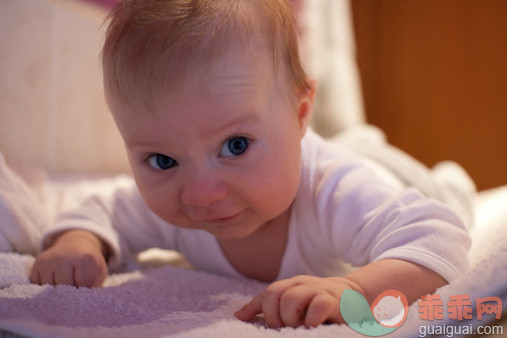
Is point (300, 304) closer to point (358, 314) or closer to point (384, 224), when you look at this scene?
point (358, 314)

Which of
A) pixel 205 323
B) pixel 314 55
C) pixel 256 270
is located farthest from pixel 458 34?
pixel 205 323

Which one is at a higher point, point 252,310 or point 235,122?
point 235,122

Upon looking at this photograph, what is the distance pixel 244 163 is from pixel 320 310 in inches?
8.4

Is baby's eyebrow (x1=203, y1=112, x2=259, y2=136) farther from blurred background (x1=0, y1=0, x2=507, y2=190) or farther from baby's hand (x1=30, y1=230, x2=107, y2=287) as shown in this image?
blurred background (x1=0, y1=0, x2=507, y2=190)

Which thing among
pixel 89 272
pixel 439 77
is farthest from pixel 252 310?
pixel 439 77

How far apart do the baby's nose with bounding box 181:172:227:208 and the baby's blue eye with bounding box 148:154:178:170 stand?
0.05 meters

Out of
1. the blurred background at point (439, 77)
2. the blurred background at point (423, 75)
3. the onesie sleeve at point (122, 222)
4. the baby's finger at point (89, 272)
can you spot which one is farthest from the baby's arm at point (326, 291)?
the blurred background at point (439, 77)

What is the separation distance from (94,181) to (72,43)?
44 cm

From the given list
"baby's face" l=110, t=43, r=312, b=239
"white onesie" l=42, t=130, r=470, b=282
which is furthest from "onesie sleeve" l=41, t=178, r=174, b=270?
"baby's face" l=110, t=43, r=312, b=239

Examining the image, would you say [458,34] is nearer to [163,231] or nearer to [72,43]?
[72,43]

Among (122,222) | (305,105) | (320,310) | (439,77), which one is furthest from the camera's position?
(439,77)

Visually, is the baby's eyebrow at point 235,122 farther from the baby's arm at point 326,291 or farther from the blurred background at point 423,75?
the blurred background at point 423,75

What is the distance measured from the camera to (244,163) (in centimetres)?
59

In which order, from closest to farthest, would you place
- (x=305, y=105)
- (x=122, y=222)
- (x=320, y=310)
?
(x=320, y=310) < (x=305, y=105) < (x=122, y=222)
